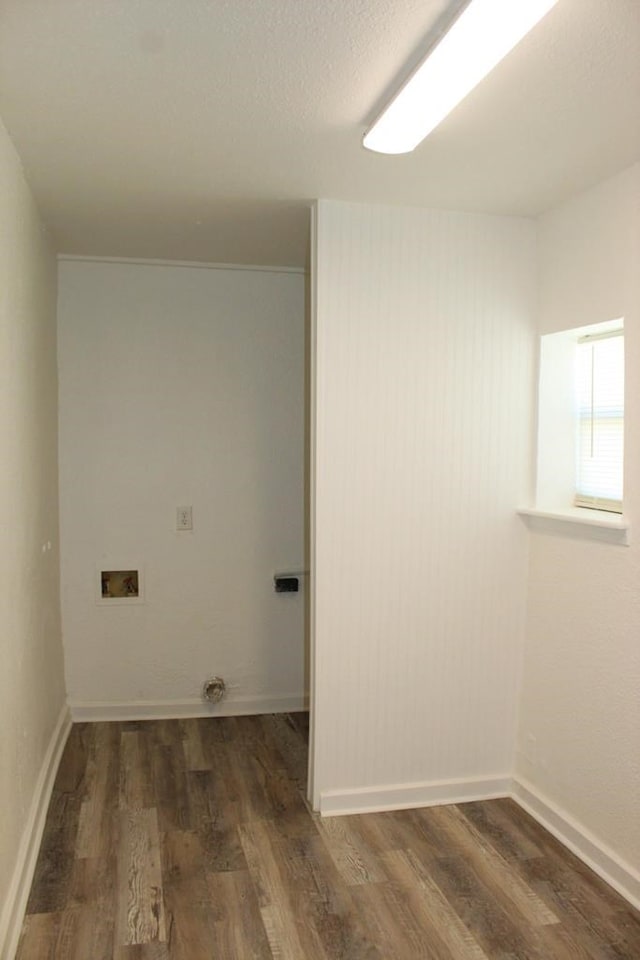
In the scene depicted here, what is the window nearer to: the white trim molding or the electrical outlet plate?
the white trim molding

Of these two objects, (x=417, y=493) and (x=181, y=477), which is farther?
(x=181, y=477)

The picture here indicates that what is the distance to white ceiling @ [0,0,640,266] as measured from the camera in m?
1.73

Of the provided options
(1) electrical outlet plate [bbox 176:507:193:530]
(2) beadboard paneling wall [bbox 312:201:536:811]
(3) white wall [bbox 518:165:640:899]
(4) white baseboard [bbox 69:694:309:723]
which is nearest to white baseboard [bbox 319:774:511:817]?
(2) beadboard paneling wall [bbox 312:201:536:811]

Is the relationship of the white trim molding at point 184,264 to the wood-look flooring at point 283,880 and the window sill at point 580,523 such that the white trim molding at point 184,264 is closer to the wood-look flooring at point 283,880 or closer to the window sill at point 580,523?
the window sill at point 580,523

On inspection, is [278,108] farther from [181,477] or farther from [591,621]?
[181,477]

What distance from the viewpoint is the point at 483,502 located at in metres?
3.22

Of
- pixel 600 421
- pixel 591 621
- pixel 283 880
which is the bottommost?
pixel 283 880

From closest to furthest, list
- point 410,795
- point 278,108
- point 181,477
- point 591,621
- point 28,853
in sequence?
1. point 278,108
2. point 28,853
3. point 591,621
4. point 410,795
5. point 181,477

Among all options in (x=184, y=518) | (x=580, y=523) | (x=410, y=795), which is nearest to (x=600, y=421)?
(x=580, y=523)

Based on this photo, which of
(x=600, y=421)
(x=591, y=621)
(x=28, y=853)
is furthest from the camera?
(x=600, y=421)

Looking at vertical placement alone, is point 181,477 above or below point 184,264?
below

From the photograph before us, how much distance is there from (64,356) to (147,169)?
1.56 metres

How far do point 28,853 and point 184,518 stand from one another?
1.88 metres

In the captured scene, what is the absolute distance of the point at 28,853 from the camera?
2.60 metres
